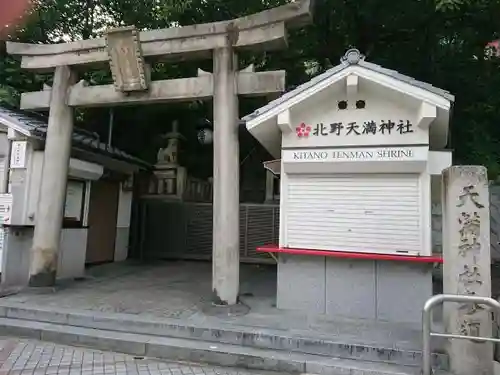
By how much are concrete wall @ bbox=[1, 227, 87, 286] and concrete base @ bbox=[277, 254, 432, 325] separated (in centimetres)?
553

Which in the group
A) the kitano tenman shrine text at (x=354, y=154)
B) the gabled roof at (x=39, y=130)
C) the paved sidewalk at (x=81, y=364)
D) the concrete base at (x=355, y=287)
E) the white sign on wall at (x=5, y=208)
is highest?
the gabled roof at (x=39, y=130)

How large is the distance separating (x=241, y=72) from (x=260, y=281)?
5016mm

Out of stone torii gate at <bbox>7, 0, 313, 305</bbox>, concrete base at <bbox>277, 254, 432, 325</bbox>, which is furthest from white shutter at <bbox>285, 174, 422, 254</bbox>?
stone torii gate at <bbox>7, 0, 313, 305</bbox>

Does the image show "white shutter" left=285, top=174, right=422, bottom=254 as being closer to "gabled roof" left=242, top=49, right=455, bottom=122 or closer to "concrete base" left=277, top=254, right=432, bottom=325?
"concrete base" left=277, top=254, right=432, bottom=325

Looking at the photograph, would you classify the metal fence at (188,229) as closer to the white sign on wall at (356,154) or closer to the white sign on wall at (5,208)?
the white sign on wall at (5,208)

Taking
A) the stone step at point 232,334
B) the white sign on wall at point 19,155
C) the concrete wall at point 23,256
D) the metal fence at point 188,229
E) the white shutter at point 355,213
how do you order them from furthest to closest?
the metal fence at point 188,229 → the white sign on wall at point 19,155 → the concrete wall at point 23,256 → the white shutter at point 355,213 → the stone step at point 232,334

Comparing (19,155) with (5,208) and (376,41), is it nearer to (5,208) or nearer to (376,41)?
(5,208)

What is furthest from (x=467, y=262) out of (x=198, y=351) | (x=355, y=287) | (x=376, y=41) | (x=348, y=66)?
(x=376, y=41)

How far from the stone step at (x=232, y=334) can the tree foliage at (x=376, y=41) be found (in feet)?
18.1

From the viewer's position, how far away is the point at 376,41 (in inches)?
466

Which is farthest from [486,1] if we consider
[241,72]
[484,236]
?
[484,236]

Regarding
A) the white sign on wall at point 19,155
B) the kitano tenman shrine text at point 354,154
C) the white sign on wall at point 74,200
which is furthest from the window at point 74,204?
the kitano tenman shrine text at point 354,154

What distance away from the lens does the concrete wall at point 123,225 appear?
13211 mm

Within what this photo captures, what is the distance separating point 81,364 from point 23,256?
15.8ft
